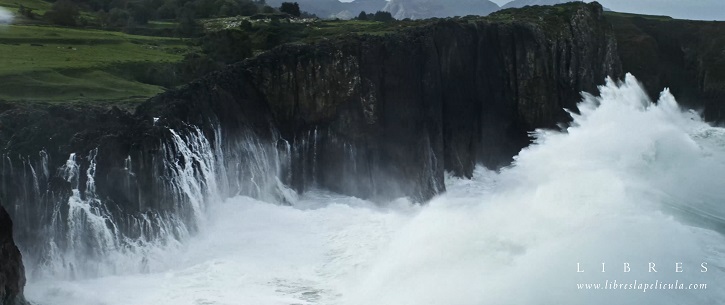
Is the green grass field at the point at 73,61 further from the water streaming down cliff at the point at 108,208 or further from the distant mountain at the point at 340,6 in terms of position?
the distant mountain at the point at 340,6

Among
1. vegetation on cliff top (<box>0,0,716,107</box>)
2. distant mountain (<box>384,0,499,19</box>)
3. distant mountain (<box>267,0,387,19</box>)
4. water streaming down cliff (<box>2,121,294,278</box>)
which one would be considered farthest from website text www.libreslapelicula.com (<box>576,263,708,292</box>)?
distant mountain (<box>267,0,387,19</box>)

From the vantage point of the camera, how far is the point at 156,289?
18.7 meters

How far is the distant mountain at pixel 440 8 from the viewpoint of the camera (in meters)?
123

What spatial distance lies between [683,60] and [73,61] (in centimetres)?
4410

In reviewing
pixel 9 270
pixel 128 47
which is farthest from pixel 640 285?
pixel 128 47

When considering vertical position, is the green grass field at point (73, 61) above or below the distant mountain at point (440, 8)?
below

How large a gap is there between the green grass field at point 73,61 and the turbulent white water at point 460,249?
5.14 m

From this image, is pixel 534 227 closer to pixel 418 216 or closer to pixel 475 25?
pixel 418 216

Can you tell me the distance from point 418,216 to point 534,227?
4100mm

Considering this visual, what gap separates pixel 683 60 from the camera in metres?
56.3

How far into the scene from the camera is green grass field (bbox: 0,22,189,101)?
22281 millimetres

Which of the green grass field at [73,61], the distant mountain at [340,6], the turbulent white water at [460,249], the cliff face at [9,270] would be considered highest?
the distant mountain at [340,6]

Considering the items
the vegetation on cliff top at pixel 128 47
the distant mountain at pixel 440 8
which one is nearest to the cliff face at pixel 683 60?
the vegetation on cliff top at pixel 128 47

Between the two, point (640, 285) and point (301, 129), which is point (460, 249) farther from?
point (301, 129)
